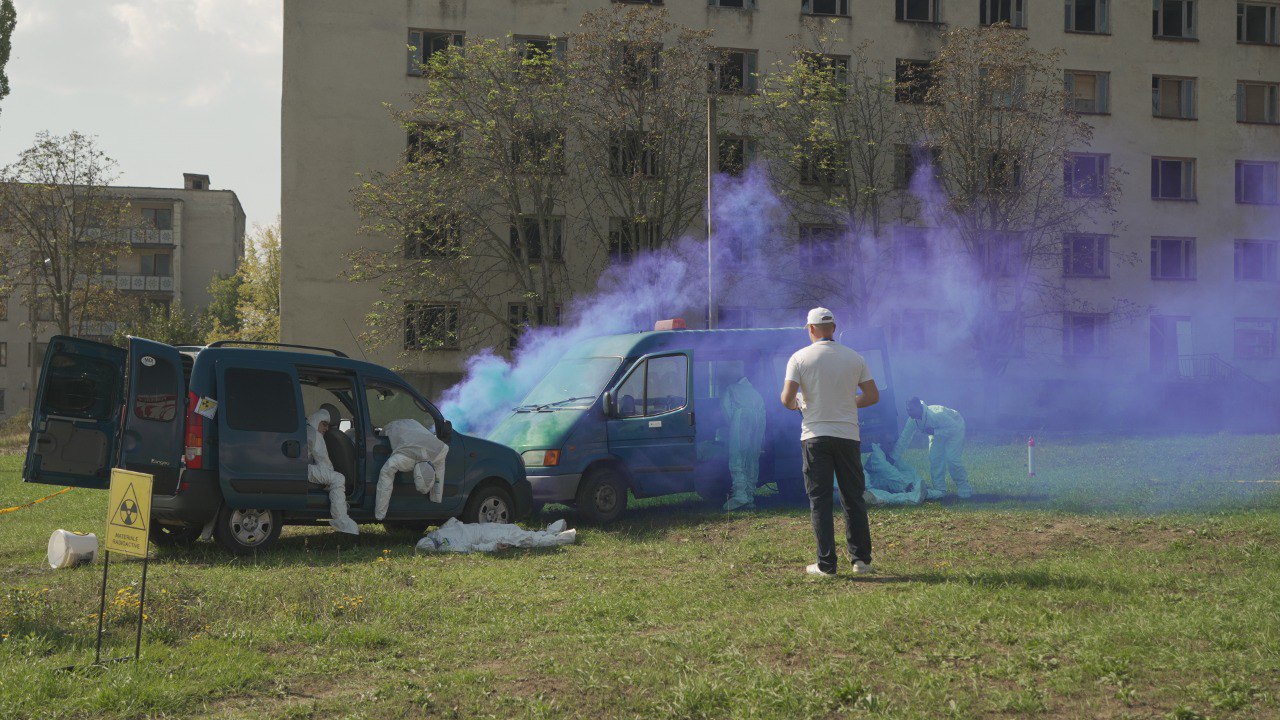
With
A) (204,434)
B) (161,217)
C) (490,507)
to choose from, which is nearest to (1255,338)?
(490,507)

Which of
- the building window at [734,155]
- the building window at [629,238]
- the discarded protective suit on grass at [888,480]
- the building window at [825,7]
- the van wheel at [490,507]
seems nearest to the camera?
the van wheel at [490,507]

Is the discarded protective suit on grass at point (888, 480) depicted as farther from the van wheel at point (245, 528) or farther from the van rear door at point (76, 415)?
the van rear door at point (76, 415)

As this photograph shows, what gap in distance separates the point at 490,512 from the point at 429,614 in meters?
4.58

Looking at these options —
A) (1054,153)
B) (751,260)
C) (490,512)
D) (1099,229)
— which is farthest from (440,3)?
(490,512)

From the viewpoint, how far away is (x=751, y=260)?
1315 inches

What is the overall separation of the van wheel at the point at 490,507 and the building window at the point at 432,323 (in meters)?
21.5

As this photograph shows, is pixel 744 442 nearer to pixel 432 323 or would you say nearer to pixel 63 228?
pixel 432 323

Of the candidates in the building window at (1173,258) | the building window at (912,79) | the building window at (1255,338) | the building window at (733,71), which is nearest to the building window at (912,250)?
the building window at (912,79)

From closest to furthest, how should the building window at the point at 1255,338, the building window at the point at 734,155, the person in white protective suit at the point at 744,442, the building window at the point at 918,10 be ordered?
the person in white protective suit at the point at 744,442
the building window at the point at 734,155
the building window at the point at 918,10
the building window at the point at 1255,338

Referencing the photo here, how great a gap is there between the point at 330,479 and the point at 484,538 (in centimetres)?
159

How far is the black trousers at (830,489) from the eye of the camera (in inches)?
324

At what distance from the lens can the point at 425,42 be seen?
36000 millimetres

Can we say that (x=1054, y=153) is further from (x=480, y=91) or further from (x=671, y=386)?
(x=671, y=386)

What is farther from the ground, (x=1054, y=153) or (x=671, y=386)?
(x=1054, y=153)
